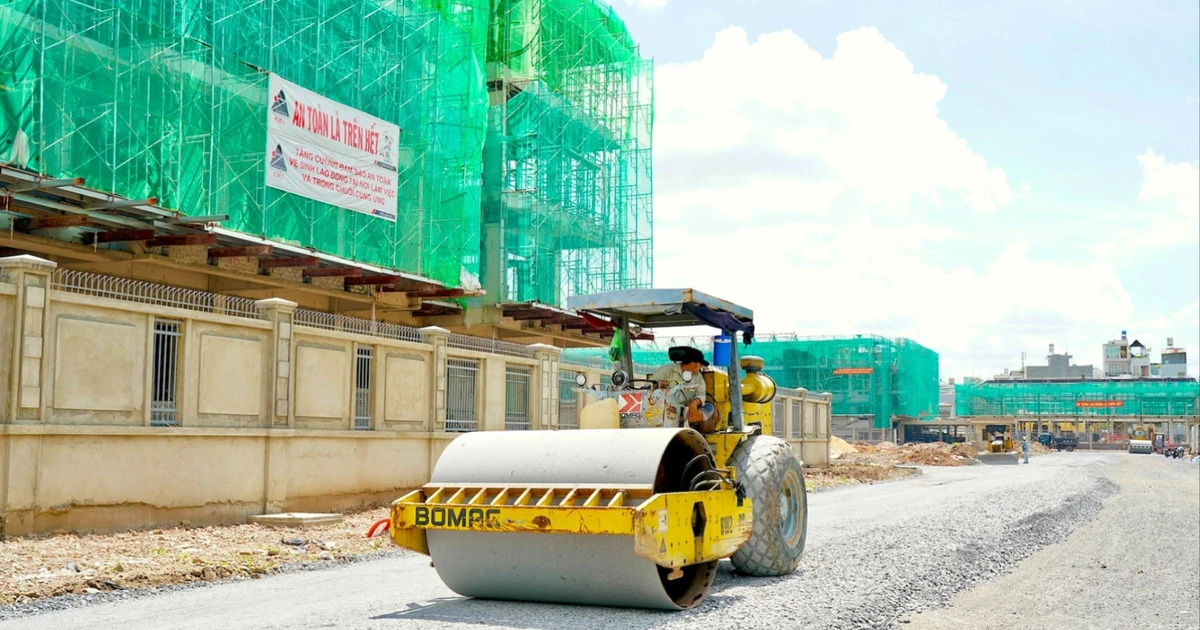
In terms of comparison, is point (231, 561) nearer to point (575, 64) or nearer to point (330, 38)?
point (330, 38)

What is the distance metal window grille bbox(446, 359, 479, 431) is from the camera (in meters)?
22.5

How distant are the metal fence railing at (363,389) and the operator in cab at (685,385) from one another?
10.2 m

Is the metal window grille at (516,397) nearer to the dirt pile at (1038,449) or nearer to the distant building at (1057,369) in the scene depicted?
the dirt pile at (1038,449)

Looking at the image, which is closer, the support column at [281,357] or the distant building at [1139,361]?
the support column at [281,357]

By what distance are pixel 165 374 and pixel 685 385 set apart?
873 cm

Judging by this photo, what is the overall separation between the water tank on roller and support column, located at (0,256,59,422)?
8192 millimetres

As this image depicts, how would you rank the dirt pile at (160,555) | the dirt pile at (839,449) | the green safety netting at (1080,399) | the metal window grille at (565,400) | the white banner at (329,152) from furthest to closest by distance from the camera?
the green safety netting at (1080,399), the dirt pile at (839,449), the metal window grille at (565,400), the white banner at (329,152), the dirt pile at (160,555)

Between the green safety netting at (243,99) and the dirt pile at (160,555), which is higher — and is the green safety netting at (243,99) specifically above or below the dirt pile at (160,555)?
above

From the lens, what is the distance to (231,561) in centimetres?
1298

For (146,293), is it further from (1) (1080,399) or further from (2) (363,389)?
(1) (1080,399)

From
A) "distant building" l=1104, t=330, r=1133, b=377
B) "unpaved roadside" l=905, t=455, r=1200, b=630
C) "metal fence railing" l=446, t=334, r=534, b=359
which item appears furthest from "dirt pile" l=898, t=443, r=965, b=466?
"distant building" l=1104, t=330, r=1133, b=377

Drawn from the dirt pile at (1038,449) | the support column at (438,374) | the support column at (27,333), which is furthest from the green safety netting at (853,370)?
the support column at (27,333)

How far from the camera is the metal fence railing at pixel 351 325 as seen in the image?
1864cm

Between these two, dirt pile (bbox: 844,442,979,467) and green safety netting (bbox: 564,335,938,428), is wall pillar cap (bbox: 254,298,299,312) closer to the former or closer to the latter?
dirt pile (bbox: 844,442,979,467)
